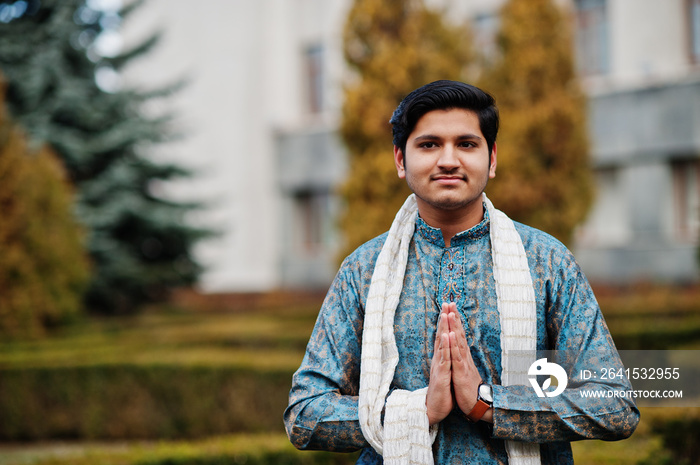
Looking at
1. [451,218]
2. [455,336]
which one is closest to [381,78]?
[451,218]

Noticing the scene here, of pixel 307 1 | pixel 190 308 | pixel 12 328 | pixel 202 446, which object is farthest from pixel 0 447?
pixel 307 1

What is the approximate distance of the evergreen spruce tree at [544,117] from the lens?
481 inches

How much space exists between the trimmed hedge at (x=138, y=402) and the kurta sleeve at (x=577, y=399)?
5.44 m

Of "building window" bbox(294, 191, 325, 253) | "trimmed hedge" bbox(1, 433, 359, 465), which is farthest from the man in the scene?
"building window" bbox(294, 191, 325, 253)

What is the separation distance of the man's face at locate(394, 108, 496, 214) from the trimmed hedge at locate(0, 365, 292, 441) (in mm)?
5404

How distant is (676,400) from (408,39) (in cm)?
765

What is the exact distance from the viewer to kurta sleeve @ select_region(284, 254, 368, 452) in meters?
1.97

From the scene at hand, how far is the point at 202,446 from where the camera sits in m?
5.45

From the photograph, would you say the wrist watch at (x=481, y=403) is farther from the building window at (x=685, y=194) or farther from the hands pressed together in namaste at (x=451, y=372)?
the building window at (x=685, y=194)

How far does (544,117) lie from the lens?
1241 centimetres

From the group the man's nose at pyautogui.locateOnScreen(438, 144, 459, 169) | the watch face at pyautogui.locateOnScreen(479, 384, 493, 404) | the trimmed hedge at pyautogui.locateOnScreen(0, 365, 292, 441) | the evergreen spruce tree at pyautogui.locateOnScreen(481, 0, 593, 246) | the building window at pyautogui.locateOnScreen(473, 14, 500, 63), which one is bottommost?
the trimmed hedge at pyautogui.locateOnScreen(0, 365, 292, 441)

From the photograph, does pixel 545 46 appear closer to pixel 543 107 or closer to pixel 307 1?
pixel 543 107

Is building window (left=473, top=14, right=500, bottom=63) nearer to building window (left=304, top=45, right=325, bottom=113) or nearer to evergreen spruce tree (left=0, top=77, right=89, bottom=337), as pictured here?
building window (left=304, top=45, right=325, bottom=113)

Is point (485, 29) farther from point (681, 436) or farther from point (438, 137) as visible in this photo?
point (438, 137)
